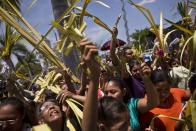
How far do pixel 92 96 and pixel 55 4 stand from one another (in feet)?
16.0

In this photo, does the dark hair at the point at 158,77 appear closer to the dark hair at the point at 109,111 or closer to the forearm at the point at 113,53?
the forearm at the point at 113,53

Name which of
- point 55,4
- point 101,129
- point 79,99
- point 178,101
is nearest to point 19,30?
point 79,99

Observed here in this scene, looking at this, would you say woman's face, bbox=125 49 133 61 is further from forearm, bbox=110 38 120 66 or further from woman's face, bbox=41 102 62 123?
woman's face, bbox=41 102 62 123

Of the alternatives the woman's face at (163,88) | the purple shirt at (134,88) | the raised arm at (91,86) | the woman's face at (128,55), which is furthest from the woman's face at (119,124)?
the woman's face at (128,55)

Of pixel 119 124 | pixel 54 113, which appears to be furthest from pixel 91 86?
pixel 54 113

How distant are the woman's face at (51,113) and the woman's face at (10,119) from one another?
0.86ft

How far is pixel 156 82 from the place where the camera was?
3662mm

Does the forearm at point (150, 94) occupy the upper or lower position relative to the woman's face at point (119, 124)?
upper

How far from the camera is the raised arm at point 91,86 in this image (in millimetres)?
2059

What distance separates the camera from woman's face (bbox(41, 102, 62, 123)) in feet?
10.6

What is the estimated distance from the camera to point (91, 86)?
7.20 ft

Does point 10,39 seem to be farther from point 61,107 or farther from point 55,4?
point 55,4

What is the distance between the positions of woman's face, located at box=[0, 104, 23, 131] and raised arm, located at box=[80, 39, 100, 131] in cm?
88

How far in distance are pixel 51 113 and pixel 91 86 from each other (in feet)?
3.83
